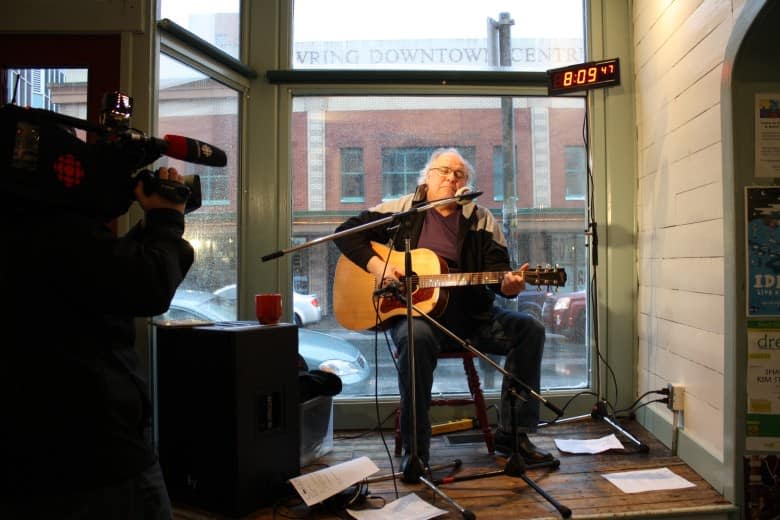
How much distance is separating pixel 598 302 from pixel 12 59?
112 inches

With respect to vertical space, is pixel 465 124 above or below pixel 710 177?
above

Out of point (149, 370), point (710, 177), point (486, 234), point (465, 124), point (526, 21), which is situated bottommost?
point (149, 370)

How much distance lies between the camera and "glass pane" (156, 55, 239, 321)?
231 cm

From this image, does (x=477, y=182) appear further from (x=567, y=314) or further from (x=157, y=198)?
(x=157, y=198)

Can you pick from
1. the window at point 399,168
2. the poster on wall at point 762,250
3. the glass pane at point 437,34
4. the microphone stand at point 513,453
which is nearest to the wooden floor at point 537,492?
the microphone stand at point 513,453

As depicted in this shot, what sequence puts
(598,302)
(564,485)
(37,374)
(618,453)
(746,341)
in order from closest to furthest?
(37,374) → (746,341) → (564,485) → (618,453) → (598,302)

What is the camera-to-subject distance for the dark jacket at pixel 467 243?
7.58ft

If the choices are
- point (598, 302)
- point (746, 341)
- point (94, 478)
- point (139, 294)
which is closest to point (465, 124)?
point (598, 302)

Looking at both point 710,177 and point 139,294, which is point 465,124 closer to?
point 710,177

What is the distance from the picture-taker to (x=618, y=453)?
2.24 meters

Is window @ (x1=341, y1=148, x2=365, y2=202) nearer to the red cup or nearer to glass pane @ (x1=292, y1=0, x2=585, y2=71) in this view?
glass pane @ (x1=292, y1=0, x2=585, y2=71)

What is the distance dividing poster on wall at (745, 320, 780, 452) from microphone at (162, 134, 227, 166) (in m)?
1.74

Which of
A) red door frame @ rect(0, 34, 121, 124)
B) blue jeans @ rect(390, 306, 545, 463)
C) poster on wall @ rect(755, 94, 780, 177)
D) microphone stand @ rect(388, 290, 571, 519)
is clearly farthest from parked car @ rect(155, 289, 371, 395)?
poster on wall @ rect(755, 94, 780, 177)

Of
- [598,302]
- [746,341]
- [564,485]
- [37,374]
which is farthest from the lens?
[598,302]
